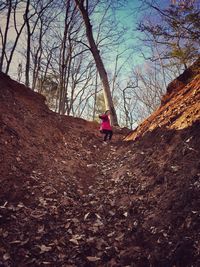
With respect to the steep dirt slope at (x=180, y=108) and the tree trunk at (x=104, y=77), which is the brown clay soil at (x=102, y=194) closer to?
the steep dirt slope at (x=180, y=108)

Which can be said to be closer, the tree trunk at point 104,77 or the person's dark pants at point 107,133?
the person's dark pants at point 107,133

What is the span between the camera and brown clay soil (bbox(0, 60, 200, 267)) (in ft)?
13.8

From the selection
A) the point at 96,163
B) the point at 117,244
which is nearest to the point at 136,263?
the point at 117,244

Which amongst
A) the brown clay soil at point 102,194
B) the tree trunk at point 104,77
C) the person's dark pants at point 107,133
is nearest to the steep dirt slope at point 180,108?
the brown clay soil at point 102,194

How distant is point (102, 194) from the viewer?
6457 mm

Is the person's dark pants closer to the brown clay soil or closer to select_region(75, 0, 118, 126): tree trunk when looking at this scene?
the brown clay soil

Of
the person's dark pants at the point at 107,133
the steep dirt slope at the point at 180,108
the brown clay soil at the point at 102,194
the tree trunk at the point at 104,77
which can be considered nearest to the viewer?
the brown clay soil at the point at 102,194

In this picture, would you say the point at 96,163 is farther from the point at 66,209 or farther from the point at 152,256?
the point at 152,256

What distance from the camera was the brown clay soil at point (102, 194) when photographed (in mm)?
4219

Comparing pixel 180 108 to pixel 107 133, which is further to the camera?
pixel 107 133

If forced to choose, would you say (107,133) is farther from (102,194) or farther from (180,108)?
(102,194)

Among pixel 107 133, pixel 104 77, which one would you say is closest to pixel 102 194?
pixel 107 133

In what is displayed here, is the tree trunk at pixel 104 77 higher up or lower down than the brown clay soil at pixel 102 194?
higher up

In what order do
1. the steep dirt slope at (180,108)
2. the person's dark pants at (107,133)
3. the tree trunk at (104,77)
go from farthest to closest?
the tree trunk at (104,77) → the person's dark pants at (107,133) → the steep dirt slope at (180,108)
